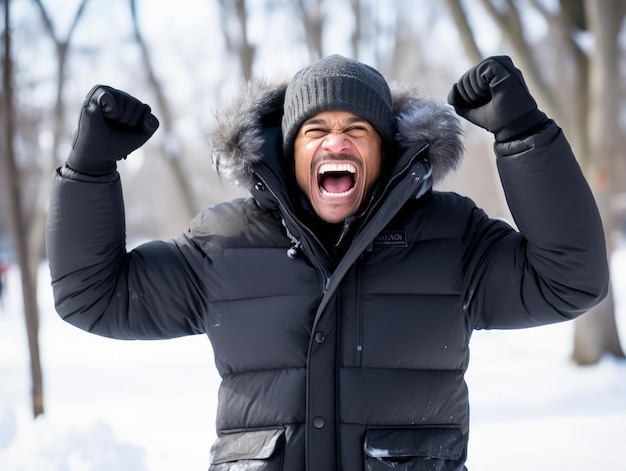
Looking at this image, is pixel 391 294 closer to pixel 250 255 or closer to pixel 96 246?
pixel 250 255

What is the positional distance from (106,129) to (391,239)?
2.90 feet

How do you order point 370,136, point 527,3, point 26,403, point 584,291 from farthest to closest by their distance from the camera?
point 527,3
point 26,403
point 370,136
point 584,291

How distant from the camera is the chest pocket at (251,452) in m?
1.77

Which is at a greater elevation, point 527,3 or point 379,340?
point 527,3

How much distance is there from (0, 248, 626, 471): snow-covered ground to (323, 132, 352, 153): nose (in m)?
2.36

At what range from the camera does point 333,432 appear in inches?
69.9

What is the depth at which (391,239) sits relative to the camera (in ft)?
6.37

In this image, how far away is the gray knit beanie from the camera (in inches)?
81.5

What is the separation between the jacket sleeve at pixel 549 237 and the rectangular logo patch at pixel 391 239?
0.93ft

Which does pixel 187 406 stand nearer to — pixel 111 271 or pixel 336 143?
pixel 111 271

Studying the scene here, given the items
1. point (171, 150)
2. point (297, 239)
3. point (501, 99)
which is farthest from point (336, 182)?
point (171, 150)

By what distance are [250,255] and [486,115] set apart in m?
0.80

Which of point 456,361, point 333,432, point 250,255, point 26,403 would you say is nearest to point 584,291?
point 456,361

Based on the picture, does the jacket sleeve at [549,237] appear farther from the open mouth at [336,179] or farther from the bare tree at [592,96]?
the bare tree at [592,96]
